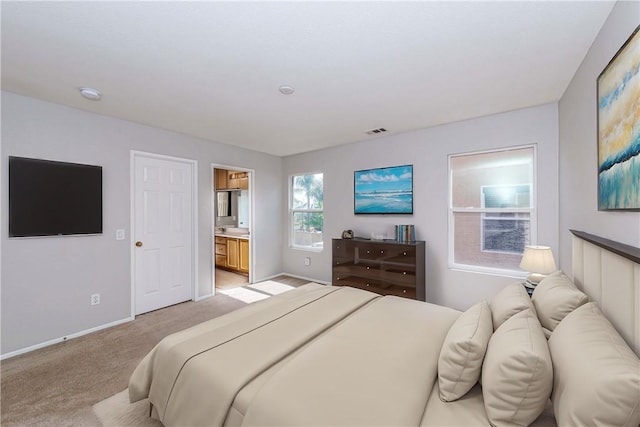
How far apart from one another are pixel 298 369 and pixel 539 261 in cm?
239

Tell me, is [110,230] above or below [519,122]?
below

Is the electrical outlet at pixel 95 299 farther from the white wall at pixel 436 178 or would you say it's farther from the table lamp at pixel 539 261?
the table lamp at pixel 539 261

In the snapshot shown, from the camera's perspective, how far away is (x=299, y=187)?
5590 millimetres

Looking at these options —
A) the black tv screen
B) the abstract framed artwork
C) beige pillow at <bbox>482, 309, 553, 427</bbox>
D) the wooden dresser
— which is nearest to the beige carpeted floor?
the black tv screen

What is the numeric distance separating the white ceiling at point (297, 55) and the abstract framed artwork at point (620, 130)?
1.42 ft

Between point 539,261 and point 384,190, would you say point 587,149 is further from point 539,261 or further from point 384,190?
point 384,190

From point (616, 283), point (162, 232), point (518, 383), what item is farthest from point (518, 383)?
point (162, 232)

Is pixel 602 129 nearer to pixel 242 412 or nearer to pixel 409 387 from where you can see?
pixel 409 387

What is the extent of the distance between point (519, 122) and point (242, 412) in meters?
3.87

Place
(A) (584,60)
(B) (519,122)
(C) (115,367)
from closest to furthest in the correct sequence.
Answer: (A) (584,60)
(C) (115,367)
(B) (519,122)

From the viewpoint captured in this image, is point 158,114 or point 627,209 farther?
point 158,114

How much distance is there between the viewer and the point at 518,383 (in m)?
1.05

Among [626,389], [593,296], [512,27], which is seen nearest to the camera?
[626,389]

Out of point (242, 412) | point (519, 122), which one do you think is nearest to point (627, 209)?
point (242, 412)
